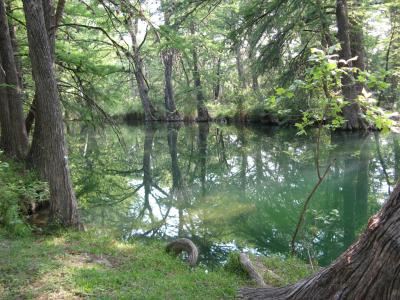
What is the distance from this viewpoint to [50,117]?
23.2ft

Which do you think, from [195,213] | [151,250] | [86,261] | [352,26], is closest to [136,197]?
[195,213]

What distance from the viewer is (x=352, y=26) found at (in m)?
19.8

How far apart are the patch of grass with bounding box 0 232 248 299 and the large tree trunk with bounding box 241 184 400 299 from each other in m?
1.70

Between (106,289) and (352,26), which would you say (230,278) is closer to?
(106,289)

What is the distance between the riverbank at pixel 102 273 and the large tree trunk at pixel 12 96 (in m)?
4.81

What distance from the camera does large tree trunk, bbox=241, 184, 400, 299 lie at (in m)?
2.63

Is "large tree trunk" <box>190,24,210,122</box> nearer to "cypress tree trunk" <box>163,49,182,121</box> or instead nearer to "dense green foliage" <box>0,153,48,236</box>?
"cypress tree trunk" <box>163,49,182,121</box>

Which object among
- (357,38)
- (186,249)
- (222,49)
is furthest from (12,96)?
(357,38)

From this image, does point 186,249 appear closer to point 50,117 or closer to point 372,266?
A: point 50,117

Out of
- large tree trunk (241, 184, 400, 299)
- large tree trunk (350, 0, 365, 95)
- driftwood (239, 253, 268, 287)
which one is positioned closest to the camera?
large tree trunk (241, 184, 400, 299)

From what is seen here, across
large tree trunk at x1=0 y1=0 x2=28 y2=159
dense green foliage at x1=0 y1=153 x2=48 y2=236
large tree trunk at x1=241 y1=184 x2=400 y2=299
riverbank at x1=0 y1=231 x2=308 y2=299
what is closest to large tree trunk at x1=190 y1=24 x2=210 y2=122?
large tree trunk at x1=0 y1=0 x2=28 y2=159

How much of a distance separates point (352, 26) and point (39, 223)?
17.2 meters

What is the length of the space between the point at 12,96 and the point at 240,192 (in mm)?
6541

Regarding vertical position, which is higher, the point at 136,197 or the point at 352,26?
the point at 352,26
